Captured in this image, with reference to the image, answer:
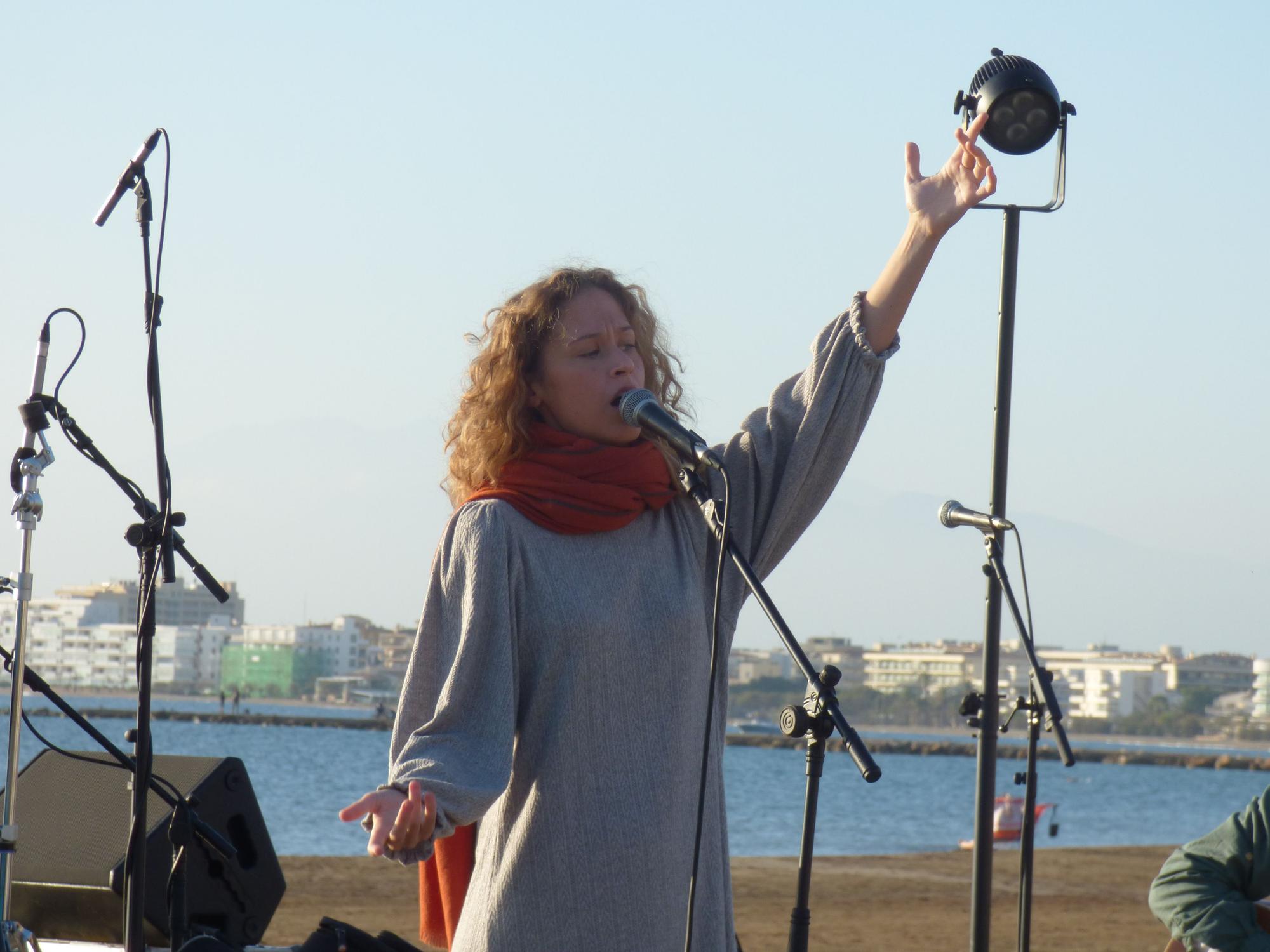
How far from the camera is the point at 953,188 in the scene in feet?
7.28

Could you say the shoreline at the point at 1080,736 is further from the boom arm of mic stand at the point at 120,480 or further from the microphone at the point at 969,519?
the boom arm of mic stand at the point at 120,480

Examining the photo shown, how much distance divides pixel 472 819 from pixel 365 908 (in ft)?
23.9

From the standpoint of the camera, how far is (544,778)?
79.6 inches

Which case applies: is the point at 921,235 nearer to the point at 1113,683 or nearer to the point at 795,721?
the point at 795,721

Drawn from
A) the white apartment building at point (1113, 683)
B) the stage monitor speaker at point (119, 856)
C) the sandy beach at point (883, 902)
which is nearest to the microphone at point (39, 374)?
the stage monitor speaker at point (119, 856)

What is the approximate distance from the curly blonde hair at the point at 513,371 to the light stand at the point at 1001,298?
4.51 feet

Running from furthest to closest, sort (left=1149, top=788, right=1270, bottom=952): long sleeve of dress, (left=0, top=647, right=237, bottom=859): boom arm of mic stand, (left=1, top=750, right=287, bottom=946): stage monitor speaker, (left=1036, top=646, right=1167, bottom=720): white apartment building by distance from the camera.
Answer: (left=1036, top=646, right=1167, bottom=720): white apartment building
(left=1, top=750, right=287, bottom=946): stage monitor speaker
(left=0, top=647, right=237, bottom=859): boom arm of mic stand
(left=1149, top=788, right=1270, bottom=952): long sleeve of dress

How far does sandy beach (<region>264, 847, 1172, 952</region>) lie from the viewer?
8.23 m

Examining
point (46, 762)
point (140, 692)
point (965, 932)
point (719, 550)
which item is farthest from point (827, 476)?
point (965, 932)

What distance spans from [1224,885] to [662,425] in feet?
5.78

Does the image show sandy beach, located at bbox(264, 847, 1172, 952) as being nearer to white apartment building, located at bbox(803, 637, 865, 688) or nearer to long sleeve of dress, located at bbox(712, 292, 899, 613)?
long sleeve of dress, located at bbox(712, 292, 899, 613)

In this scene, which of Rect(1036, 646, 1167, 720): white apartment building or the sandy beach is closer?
the sandy beach

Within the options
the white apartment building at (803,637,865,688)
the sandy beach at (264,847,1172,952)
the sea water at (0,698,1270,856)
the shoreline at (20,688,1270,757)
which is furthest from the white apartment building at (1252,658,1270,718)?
the sandy beach at (264,847,1172,952)

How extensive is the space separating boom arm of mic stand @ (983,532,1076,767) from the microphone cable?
4.40 feet
